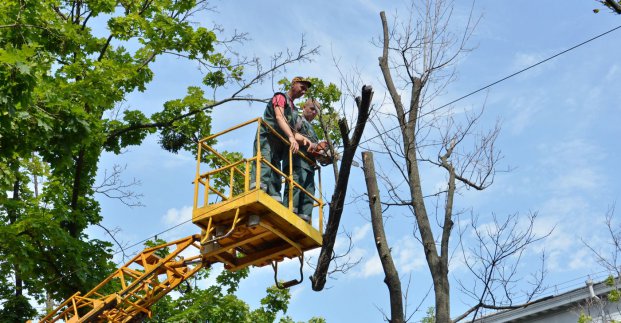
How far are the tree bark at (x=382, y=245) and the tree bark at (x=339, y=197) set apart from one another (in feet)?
1.86

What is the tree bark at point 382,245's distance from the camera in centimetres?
975

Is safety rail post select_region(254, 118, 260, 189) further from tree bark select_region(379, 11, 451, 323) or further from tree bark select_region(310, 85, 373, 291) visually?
tree bark select_region(379, 11, 451, 323)

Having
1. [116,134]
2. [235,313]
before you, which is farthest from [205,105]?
[235,313]

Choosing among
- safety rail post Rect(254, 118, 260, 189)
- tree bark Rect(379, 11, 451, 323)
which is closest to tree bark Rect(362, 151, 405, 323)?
Answer: tree bark Rect(379, 11, 451, 323)

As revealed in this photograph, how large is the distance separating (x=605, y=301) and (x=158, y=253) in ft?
45.5

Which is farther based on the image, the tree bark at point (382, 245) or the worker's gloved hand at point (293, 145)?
the worker's gloved hand at point (293, 145)

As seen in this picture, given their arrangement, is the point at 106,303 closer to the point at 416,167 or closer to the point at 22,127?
the point at 22,127

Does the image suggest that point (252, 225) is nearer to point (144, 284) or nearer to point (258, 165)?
point (258, 165)

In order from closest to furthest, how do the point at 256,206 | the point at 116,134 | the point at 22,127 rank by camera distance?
1. the point at 256,206
2. the point at 22,127
3. the point at 116,134

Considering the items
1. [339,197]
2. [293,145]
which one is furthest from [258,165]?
[339,197]

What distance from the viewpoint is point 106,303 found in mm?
12820

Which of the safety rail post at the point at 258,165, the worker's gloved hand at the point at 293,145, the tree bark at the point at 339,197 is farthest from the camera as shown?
the worker's gloved hand at the point at 293,145

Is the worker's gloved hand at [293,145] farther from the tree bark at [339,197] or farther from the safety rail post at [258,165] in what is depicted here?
the tree bark at [339,197]

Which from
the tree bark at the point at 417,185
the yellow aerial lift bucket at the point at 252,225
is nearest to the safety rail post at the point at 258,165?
the yellow aerial lift bucket at the point at 252,225
